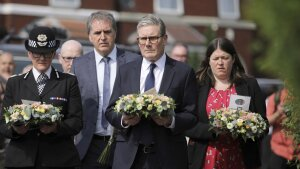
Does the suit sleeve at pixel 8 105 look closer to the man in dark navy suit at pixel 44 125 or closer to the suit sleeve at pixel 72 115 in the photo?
the man in dark navy suit at pixel 44 125

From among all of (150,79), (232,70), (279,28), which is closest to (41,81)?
(150,79)

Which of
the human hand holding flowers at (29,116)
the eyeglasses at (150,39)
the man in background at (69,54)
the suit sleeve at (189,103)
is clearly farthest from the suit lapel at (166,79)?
the man in background at (69,54)

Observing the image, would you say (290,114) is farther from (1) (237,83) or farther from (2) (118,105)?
(2) (118,105)

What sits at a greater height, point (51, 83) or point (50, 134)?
point (51, 83)

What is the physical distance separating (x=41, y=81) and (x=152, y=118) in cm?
126

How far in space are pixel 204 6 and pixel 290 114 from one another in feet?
119

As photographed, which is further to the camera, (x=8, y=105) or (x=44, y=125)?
(x=8, y=105)

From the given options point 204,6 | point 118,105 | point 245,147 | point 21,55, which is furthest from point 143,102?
point 204,6

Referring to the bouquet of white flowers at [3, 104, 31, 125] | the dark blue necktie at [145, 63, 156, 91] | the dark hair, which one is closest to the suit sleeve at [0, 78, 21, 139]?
the bouquet of white flowers at [3, 104, 31, 125]

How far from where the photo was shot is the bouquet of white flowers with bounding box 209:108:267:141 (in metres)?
7.50

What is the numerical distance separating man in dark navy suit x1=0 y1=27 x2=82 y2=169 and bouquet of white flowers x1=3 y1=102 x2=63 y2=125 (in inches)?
4.5

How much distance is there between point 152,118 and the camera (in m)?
6.66

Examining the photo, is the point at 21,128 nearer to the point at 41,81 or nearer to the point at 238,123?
the point at 41,81

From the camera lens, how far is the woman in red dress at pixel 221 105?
25.6ft
